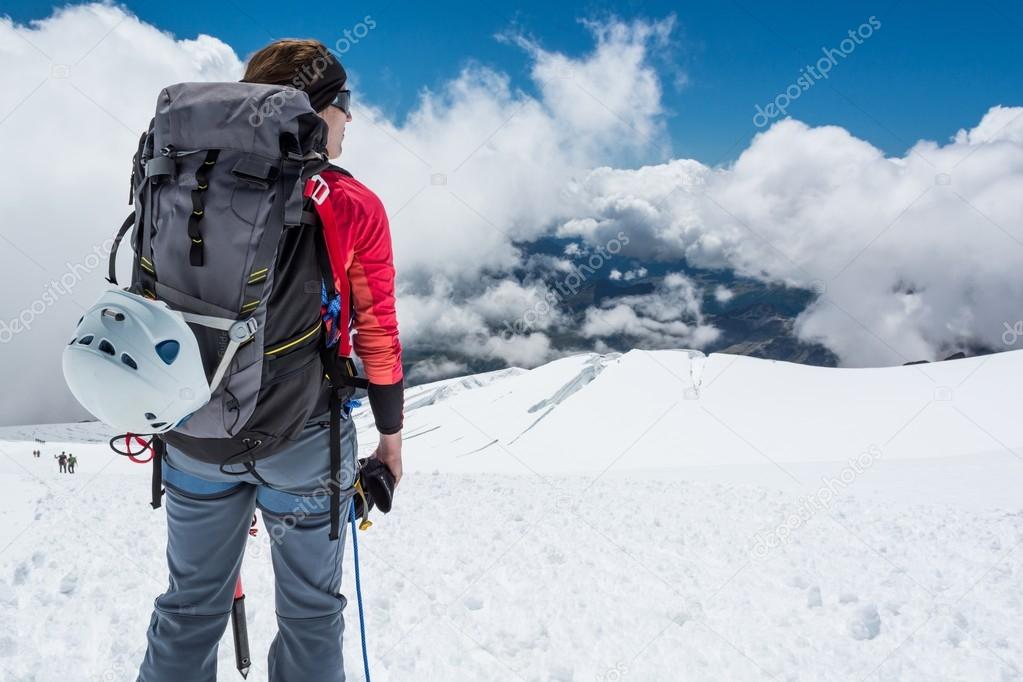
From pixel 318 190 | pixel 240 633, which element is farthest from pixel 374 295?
pixel 240 633

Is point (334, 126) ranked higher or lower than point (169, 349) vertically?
higher

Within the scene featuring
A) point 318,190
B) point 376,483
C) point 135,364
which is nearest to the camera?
point 135,364

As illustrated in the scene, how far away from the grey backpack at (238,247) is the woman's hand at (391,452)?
0.51m

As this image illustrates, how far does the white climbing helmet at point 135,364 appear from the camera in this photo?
6.51ft

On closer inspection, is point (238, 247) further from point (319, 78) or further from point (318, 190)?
point (319, 78)

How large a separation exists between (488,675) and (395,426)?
2725 mm

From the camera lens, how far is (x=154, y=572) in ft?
18.9

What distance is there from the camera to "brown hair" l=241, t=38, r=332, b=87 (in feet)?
7.82

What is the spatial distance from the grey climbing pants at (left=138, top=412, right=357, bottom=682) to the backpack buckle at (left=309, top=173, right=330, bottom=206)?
2.92 ft

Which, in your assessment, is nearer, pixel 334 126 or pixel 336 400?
pixel 336 400

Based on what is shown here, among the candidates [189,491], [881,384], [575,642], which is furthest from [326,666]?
[881,384]

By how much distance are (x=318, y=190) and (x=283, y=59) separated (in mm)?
620

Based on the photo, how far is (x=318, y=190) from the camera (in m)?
2.20

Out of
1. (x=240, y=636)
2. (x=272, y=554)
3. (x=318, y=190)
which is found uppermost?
(x=318, y=190)
